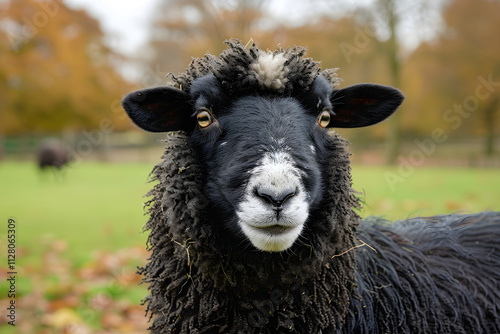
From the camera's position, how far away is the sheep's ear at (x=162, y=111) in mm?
2289

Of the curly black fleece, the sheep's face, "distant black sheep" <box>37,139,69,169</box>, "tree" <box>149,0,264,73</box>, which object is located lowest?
the curly black fleece

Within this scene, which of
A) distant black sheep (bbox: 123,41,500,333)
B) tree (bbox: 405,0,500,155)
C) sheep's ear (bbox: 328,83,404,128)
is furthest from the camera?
tree (bbox: 405,0,500,155)

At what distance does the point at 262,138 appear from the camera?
2.04m

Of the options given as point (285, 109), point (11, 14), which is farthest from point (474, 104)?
point (11, 14)

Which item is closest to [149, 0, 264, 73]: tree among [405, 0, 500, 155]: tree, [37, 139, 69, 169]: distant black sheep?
[37, 139, 69, 169]: distant black sheep

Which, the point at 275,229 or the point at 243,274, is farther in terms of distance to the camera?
the point at 243,274

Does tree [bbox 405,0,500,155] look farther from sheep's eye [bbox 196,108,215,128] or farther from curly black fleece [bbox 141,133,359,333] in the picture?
sheep's eye [bbox 196,108,215,128]

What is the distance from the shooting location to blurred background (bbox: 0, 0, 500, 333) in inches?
200

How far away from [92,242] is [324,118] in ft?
18.7

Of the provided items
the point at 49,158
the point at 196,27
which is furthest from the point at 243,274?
the point at 196,27

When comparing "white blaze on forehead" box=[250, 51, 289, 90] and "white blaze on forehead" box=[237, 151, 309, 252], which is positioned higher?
"white blaze on forehead" box=[250, 51, 289, 90]

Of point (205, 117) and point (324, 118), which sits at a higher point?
point (205, 117)

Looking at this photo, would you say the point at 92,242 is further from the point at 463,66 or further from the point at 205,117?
the point at 463,66

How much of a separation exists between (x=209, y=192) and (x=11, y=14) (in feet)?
113
